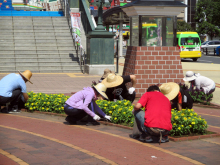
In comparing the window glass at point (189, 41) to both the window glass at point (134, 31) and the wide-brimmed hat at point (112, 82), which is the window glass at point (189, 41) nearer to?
the window glass at point (134, 31)

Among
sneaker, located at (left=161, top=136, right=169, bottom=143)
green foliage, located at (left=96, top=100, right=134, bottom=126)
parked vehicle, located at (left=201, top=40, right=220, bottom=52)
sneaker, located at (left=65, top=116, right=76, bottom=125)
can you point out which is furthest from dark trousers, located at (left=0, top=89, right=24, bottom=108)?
parked vehicle, located at (left=201, top=40, right=220, bottom=52)

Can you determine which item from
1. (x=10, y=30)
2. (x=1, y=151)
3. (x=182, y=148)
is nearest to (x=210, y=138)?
(x=182, y=148)

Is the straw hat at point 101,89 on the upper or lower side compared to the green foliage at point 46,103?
upper

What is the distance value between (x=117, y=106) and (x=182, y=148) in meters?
2.41

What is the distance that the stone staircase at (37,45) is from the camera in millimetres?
20688

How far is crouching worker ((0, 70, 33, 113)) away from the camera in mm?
9703

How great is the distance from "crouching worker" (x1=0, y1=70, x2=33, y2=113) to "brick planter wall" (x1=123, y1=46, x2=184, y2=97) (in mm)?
3998

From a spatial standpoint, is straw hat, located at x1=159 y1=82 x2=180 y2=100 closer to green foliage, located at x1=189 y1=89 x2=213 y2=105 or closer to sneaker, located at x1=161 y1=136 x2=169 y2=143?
sneaker, located at x1=161 y1=136 x2=169 y2=143

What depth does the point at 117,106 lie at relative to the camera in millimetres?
8789

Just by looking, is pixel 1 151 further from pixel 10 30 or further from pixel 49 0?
pixel 49 0

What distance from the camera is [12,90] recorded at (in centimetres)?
980

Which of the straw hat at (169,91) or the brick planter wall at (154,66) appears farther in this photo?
the brick planter wall at (154,66)

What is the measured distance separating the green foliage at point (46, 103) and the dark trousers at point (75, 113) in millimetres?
1244

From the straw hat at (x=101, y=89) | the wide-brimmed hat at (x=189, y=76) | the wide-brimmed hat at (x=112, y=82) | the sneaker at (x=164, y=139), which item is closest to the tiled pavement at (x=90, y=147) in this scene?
the sneaker at (x=164, y=139)
